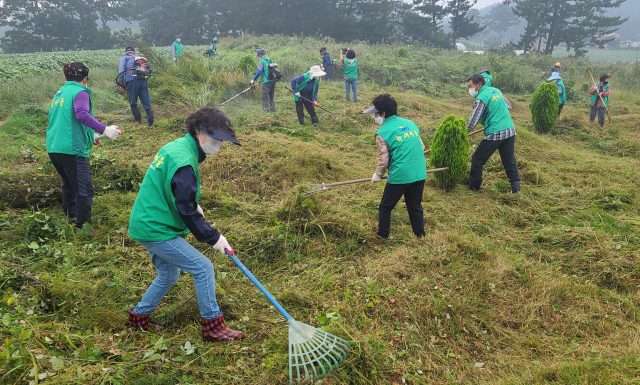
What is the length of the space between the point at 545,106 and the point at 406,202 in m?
6.74

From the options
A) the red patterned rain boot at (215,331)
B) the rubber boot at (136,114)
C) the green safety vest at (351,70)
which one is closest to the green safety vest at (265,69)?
the green safety vest at (351,70)

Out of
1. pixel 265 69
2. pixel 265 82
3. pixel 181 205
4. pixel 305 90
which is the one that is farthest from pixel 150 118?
pixel 181 205

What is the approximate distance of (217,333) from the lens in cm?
275

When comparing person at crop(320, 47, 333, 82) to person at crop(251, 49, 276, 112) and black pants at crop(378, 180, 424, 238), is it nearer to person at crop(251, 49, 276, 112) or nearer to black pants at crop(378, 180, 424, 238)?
person at crop(251, 49, 276, 112)

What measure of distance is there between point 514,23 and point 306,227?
8838cm

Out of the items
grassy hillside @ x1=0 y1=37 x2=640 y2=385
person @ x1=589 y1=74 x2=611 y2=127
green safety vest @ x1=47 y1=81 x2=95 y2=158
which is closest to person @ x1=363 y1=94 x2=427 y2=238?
grassy hillside @ x1=0 y1=37 x2=640 y2=385

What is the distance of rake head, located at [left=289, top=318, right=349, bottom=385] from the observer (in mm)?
2459

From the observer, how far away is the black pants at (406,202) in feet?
13.6

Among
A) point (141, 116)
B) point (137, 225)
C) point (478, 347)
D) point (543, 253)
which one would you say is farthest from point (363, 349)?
point (141, 116)

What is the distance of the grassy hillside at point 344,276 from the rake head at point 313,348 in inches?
3.5

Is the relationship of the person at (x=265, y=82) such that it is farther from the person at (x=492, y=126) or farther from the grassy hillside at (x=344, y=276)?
the person at (x=492, y=126)

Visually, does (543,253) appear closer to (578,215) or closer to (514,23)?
(578,215)

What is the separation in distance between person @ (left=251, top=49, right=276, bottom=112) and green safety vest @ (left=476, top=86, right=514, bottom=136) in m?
5.92

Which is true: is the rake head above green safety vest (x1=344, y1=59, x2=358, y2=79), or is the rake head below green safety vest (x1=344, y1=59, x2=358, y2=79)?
below
